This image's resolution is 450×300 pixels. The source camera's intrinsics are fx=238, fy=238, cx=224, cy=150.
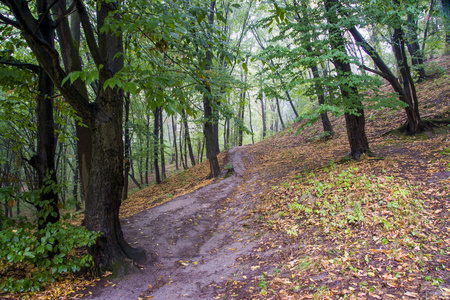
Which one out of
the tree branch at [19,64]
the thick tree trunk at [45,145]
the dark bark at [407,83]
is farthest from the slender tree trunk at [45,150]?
the dark bark at [407,83]

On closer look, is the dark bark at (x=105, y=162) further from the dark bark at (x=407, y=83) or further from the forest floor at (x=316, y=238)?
the dark bark at (x=407, y=83)

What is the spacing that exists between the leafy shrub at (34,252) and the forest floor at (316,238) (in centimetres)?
27

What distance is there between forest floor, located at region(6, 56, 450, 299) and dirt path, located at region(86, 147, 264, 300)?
0.03 metres

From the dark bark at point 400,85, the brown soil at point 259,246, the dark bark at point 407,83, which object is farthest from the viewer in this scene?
the dark bark at point 407,83

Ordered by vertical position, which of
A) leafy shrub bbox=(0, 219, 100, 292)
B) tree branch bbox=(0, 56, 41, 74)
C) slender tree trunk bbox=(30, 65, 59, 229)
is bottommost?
leafy shrub bbox=(0, 219, 100, 292)

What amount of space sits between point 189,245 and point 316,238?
280 centimetres

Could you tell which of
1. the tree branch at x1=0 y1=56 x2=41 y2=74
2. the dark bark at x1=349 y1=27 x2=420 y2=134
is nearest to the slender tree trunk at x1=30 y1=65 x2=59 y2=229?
the tree branch at x1=0 y1=56 x2=41 y2=74

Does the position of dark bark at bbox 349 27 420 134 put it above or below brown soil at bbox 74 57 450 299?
above

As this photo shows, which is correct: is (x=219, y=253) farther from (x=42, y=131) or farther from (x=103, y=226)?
(x=42, y=131)

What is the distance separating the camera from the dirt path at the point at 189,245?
3601 mm

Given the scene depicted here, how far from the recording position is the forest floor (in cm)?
289

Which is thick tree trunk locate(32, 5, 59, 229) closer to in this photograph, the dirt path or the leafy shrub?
the leafy shrub

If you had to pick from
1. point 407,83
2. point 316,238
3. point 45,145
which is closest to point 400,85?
point 407,83

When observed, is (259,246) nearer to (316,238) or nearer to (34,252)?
(316,238)
